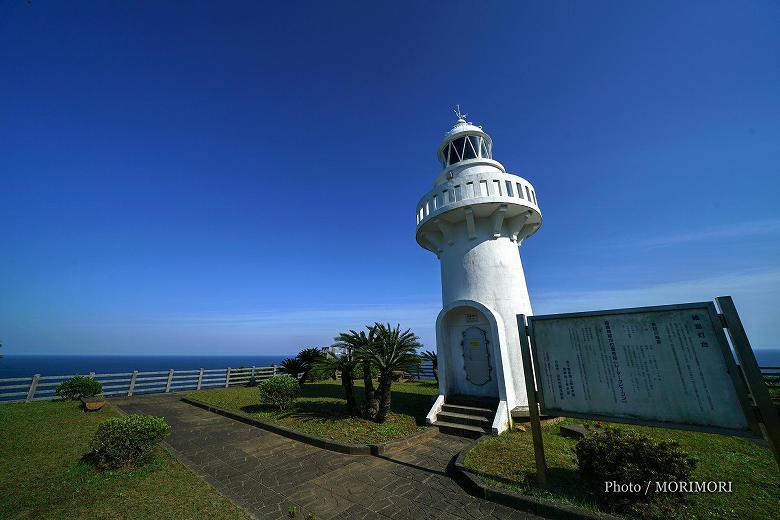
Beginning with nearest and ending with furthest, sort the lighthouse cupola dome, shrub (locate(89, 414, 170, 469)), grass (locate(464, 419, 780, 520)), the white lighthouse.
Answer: grass (locate(464, 419, 780, 520)) → shrub (locate(89, 414, 170, 469)) → the white lighthouse → the lighthouse cupola dome

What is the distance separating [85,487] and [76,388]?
13.0 meters

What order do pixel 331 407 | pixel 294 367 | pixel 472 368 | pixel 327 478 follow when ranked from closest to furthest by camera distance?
pixel 327 478 < pixel 472 368 < pixel 331 407 < pixel 294 367

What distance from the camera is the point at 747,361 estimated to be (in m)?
4.24

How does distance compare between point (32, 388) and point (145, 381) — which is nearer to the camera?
point (32, 388)

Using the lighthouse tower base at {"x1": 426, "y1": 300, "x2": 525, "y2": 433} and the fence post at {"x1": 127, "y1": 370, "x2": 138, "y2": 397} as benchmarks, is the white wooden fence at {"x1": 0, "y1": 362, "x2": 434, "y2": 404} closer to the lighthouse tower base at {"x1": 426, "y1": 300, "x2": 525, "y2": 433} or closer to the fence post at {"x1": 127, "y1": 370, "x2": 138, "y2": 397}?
the fence post at {"x1": 127, "y1": 370, "x2": 138, "y2": 397}

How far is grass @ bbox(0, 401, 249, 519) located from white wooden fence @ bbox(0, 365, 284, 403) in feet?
28.6

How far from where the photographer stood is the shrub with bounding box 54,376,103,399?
14156mm

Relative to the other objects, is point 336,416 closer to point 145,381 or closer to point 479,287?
point 479,287

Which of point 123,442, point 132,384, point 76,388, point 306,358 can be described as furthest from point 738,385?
point 132,384

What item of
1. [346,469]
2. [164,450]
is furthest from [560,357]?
[164,450]

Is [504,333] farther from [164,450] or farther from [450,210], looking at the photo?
[164,450]

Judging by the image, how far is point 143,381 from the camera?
60.4ft

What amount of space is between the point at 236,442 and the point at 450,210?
421 inches

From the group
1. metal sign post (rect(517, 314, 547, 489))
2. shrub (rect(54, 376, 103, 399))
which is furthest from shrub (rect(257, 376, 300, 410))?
shrub (rect(54, 376, 103, 399))
